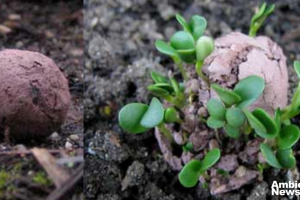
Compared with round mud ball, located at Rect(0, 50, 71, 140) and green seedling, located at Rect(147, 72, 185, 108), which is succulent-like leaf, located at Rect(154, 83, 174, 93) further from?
round mud ball, located at Rect(0, 50, 71, 140)

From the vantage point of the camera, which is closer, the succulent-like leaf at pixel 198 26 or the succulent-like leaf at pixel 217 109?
the succulent-like leaf at pixel 217 109

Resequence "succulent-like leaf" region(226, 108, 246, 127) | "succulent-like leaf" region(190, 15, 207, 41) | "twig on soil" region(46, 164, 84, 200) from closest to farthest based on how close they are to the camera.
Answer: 1. "twig on soil" region(46, 164, 84, 200)
2. "succulent-like leaf" region(226, 108, 246, 127)
3. "succulent-like leaf" region(190, 15, 207, 41)

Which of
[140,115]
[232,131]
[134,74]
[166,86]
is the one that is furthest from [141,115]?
[134,74]

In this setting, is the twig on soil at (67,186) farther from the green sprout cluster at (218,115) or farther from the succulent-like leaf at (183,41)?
the succulent-like leaf at (183,41)

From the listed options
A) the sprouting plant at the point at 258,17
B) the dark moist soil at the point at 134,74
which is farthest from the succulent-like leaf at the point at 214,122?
the sprouting plant at the point at 258,17

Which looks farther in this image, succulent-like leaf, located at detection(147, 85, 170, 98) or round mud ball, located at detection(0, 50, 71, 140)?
succulent-like leaf, located at detection(147, 85, 170, 98)

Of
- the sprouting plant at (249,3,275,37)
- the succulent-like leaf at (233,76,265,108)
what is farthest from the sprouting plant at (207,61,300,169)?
the sprouting plant at (249,3,275,37)

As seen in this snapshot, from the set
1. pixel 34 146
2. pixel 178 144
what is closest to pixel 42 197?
pixel 34 146
